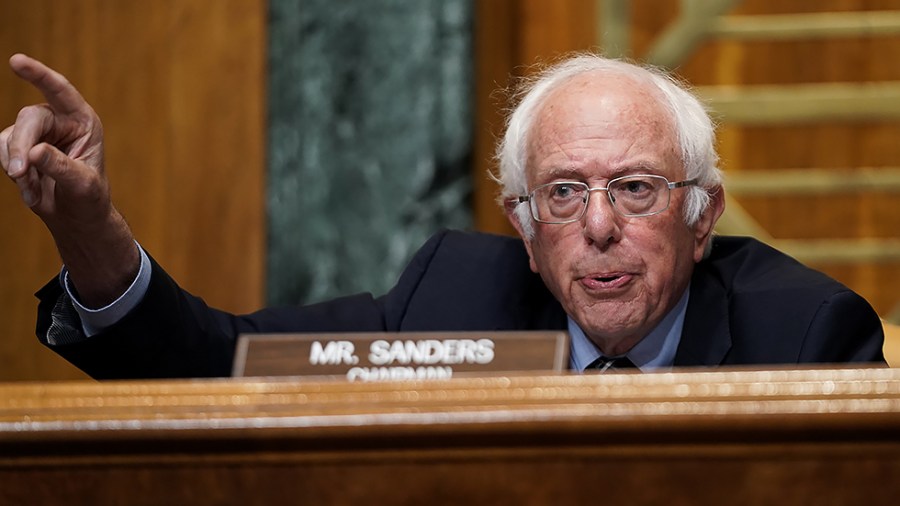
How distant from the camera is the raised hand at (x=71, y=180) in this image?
1.68 meters

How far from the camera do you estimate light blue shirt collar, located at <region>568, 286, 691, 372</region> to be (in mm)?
2129

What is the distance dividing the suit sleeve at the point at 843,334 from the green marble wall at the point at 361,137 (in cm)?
169

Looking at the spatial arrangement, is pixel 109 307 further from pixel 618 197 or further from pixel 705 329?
pixel 705 329

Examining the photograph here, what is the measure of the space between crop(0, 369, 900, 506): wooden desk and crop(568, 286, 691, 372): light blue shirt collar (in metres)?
1.09

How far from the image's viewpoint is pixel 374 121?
354 centimetres

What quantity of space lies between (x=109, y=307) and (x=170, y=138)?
1786 millimetres

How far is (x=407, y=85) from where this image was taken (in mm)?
3525

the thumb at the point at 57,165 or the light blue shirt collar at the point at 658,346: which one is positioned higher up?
the thumb at the point at 57,165

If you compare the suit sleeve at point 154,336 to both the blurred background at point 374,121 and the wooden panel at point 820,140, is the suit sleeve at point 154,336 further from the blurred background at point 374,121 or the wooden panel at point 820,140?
the wooden panel at point 820,140

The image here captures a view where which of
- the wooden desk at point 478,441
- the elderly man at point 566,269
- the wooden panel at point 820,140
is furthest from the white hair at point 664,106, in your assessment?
the wooden panel at point 820,140

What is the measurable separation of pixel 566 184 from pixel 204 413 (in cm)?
111

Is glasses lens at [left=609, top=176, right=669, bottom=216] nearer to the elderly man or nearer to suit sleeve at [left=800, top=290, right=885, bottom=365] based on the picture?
the elderly man

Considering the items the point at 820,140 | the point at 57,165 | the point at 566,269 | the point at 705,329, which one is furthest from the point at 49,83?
the point at 820,140

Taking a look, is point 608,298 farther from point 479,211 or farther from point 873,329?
point 479,211
